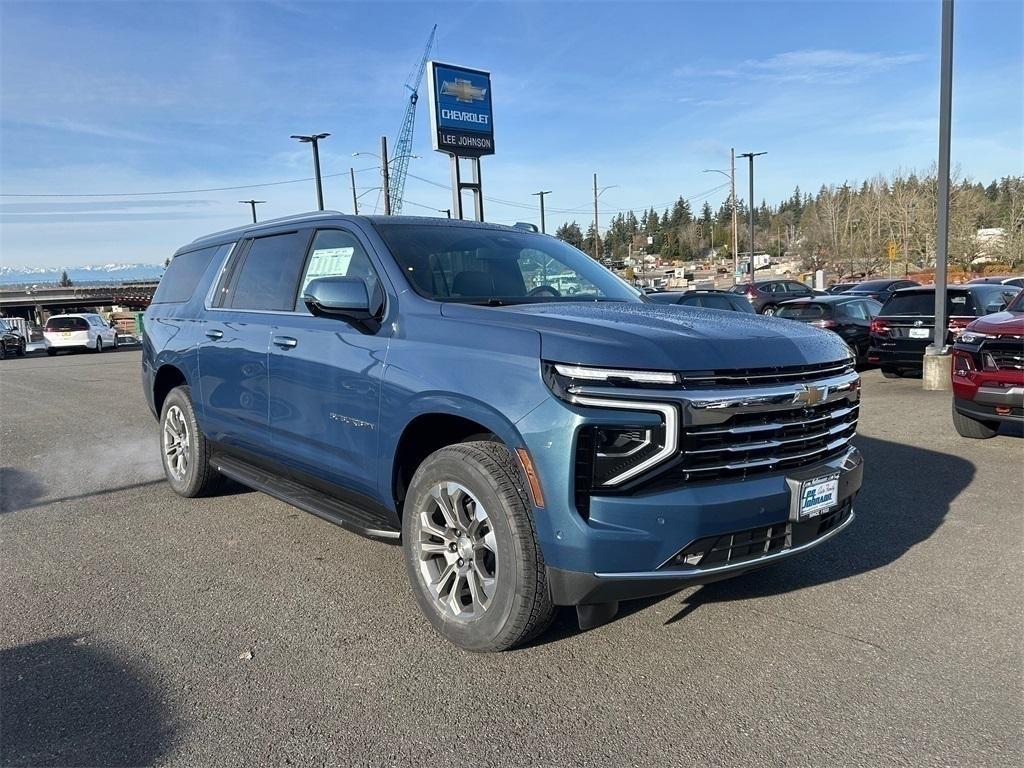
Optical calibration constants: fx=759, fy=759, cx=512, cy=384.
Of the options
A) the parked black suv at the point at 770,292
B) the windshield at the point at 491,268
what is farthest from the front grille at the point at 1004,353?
the parked black suv at the point at 770,292

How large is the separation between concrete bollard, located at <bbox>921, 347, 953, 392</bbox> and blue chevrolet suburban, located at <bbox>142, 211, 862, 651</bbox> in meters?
8.27

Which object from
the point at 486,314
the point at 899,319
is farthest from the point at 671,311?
the point at 899,319

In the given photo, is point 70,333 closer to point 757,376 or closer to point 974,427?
point 974,427

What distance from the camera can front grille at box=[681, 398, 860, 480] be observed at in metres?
2.84

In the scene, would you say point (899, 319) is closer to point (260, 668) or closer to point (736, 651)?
point (736, 651)

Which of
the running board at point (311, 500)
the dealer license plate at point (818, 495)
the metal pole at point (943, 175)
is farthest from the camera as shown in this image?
the metal pole at point (943, 175)

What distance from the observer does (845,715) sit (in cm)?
277

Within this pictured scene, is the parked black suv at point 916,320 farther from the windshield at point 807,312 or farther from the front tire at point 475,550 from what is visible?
the front tire at point 475,550

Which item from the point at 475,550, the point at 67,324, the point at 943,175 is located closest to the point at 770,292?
the point at 943,175

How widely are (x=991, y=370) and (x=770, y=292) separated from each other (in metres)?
26.8

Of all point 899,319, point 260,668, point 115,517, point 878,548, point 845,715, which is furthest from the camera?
point 899,319

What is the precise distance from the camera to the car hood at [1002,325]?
6.56m

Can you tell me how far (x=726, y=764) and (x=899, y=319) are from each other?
37.1ft

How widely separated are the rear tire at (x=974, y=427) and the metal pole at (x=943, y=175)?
13.1 feet
